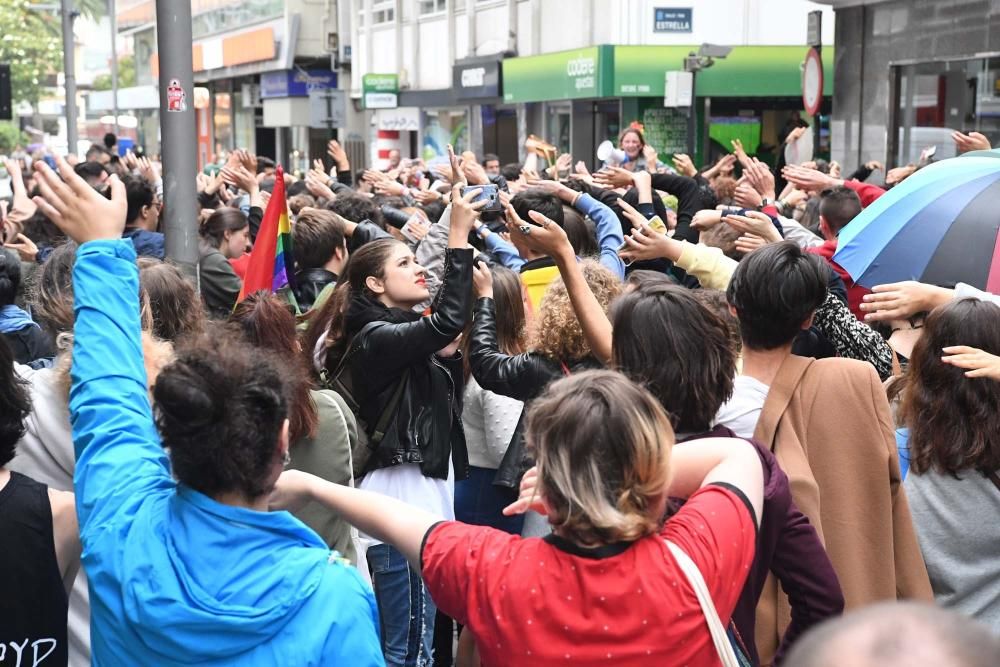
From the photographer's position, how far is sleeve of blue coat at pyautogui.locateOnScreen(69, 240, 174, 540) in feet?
7.88

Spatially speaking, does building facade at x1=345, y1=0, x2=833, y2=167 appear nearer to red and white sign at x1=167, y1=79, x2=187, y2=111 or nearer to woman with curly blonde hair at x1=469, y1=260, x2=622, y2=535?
red and white sign at x1=167, y1=79, x2=187, y2=111

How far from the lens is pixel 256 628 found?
2.22m

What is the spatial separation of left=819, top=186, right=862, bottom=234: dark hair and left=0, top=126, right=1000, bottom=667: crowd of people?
0.96 m

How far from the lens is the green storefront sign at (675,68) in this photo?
2191 centimetres

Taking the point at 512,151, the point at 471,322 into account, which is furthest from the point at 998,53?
the point at 512,151

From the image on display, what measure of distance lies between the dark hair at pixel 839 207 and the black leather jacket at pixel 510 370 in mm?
2356

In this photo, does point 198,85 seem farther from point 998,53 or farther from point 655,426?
point 655,426

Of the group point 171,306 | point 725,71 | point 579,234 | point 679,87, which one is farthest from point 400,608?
point 725,71

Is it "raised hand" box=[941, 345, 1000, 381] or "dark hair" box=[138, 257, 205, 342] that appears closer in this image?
"raised hand" box=[941, 345, 1000, 381]

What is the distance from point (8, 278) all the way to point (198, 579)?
3.17 metres

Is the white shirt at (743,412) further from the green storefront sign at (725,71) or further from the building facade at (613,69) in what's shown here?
the green storefront sign at (725,71)

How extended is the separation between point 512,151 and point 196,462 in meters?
26.6

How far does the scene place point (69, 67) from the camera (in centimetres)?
2120

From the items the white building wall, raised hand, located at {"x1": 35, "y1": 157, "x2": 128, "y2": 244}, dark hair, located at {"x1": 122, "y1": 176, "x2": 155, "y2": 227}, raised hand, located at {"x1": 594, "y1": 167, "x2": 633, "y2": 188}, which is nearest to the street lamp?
the white building wall
